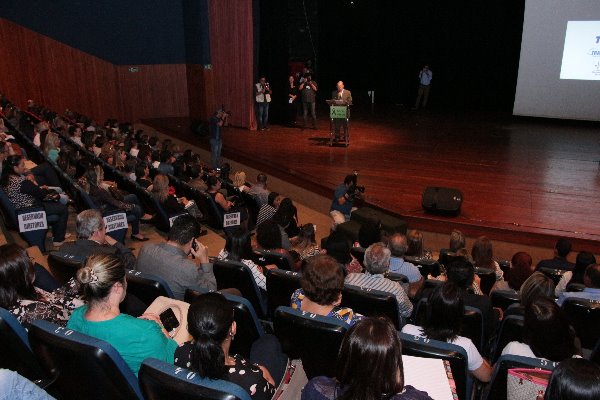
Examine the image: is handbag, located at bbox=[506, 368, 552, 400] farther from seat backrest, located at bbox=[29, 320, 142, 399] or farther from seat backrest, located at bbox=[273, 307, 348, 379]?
seat backrest, located at bbox=[29, 320, 142, 399]

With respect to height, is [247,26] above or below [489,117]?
above

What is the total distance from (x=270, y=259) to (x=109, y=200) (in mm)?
2444

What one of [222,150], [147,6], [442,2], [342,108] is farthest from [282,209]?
[442,2]

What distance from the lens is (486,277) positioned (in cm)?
405

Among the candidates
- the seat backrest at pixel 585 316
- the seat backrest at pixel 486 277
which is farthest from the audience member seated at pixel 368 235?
the seat backrest at pixel 585 316

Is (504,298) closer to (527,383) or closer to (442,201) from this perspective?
(527,383)

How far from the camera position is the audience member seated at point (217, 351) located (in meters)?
1.75

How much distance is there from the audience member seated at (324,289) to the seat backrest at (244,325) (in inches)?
10.6

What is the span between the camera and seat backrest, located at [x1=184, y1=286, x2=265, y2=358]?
2451 millimetres

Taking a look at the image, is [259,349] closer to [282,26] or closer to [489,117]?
[282,26]

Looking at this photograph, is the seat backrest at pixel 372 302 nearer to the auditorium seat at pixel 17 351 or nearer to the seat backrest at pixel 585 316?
the seat backrest at pixel 585 316

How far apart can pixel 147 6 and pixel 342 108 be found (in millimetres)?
6492

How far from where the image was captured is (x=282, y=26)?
11133mm

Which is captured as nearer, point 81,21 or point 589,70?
point 589,70
